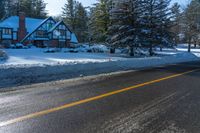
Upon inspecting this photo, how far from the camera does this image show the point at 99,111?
5.55 m

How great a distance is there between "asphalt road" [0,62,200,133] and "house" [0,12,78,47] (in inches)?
1881

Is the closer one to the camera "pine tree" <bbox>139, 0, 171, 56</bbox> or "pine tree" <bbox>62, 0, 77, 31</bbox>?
"pine tree" <bbox>139, 0, 171, 56</bbox>

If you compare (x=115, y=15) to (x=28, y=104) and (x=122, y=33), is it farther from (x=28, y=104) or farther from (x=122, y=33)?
(x=28, y=104)

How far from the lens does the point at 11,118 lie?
194 inches

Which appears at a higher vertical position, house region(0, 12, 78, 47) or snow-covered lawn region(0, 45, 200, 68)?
house region(0, 12, 78, 47)

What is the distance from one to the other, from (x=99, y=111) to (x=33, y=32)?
52.5 metres

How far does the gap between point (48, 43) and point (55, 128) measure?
5519cm

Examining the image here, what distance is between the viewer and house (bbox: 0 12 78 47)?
53.3m

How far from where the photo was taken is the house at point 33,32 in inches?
2099

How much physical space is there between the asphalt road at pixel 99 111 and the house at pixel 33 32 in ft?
157

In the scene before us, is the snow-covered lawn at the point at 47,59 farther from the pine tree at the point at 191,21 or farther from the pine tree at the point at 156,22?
the pine tree at the point at 191,21

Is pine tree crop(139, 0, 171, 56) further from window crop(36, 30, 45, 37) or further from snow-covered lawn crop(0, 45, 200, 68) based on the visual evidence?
window crop(36, 30, 45, 37)

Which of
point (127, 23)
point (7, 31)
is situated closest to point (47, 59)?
point (127, 23)

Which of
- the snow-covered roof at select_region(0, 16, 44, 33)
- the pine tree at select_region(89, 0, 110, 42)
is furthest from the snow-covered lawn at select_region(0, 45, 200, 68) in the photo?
the snow-covered roof at select_region(0, 16, 44, 33)
